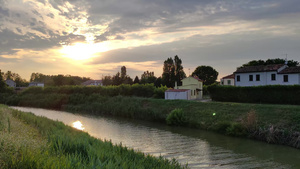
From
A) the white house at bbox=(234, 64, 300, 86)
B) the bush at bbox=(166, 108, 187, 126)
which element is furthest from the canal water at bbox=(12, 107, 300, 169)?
the white house at bbox=(234, 64, 300, 86)

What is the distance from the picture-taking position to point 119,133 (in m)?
19.8

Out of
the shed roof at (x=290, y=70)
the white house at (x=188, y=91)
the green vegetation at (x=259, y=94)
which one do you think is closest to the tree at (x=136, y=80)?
the white house at (x=188, y=91)

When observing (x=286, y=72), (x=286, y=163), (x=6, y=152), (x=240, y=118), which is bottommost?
(x=286, y=163)

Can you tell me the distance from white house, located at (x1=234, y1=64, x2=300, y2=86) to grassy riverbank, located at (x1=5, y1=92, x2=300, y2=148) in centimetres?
1733

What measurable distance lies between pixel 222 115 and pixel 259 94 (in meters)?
9.44

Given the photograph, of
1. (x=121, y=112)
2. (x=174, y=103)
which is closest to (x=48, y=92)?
(x=121, y=112)

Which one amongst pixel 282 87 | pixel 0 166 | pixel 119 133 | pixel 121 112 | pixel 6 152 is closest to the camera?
pixel 0 166

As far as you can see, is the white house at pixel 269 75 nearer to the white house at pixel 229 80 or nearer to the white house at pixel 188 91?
the white house at pixel 188 91

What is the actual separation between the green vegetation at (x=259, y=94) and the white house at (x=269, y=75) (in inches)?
412

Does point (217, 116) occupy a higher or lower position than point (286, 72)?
lower

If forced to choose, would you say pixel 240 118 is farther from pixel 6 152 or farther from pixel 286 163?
pixel 6 152

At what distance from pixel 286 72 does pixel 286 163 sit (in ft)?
94.0

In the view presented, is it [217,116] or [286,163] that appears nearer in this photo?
[286,163]

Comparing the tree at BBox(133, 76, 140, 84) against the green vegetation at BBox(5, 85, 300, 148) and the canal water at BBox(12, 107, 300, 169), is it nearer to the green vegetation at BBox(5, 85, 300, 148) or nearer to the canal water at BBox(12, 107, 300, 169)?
the green vegetation at BBox(5, 85, 300, 148)
